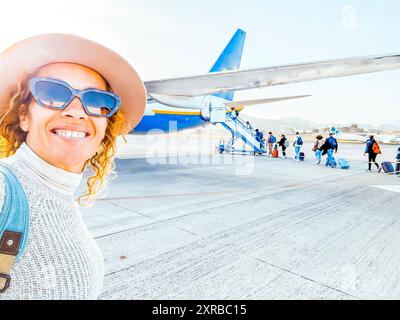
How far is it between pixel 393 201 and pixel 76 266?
776 centimetres

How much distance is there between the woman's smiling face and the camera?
1.26 metres

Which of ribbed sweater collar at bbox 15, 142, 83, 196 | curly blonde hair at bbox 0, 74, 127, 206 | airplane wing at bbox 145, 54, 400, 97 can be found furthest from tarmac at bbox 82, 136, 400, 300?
airplane wing at bbox 145, 54, 400, 97

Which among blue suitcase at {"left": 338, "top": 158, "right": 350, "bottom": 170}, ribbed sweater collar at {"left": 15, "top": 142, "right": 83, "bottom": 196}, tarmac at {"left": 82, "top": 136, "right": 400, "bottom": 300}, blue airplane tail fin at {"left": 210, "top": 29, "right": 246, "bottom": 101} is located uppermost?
blue airplane tail fin at {"left": 210, "top": 29, "right": 246, "bottom": 101}

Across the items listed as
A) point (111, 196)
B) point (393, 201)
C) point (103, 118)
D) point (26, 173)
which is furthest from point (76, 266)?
point (393, 201)

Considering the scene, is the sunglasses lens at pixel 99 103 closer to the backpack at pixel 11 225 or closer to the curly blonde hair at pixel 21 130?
the curly blonde hair at pixel 21 130

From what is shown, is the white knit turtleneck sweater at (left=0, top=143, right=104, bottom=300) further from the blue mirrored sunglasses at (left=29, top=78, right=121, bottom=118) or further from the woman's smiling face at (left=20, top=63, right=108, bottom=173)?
the blue mirrored sunglasses at (left=29, top=78, right=121, bottom=118)

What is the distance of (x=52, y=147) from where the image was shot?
125cm

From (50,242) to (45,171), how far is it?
34 cm

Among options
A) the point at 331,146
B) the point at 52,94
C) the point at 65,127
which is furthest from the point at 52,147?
the point at 331,146

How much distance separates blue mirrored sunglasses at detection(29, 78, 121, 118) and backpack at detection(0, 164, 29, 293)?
39 centimetres

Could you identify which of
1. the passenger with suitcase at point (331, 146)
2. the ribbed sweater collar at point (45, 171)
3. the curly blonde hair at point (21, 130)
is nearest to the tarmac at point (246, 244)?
the curly blonde hair at point (21, 130)

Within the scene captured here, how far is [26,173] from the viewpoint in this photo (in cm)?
119

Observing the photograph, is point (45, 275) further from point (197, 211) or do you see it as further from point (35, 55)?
point (197, 211)

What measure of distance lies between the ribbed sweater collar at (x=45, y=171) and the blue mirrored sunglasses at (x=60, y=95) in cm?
25
